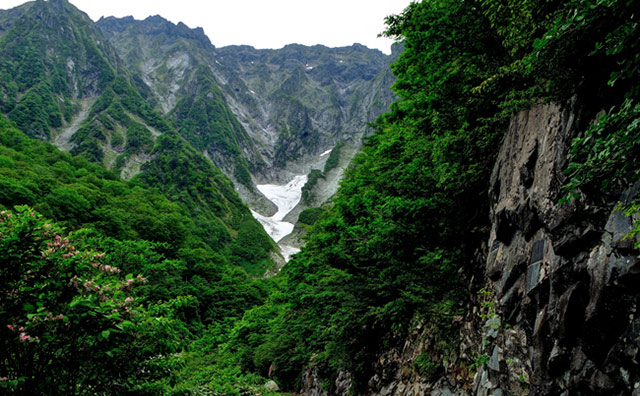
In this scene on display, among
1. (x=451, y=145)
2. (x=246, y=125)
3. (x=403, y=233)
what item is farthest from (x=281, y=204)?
(x=451, y=145)

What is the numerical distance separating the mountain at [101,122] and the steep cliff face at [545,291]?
6542 centimetres

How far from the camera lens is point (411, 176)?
8375mm

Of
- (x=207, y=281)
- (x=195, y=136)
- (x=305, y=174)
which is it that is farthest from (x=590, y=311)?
(x=305, y=174)

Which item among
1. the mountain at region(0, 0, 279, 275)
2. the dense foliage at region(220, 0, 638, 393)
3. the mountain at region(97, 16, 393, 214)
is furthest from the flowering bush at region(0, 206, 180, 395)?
the mountain at region(97, 16, 393, 214)

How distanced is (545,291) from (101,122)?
124 metres

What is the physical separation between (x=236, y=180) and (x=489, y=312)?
145 m

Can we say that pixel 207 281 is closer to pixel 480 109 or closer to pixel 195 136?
pixel 480 109

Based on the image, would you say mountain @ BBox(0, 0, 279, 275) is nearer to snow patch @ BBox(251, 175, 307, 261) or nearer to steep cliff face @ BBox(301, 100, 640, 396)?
snow patch @ BBox(251, 175, 307, 261)

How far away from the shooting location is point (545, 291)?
4.41 metres

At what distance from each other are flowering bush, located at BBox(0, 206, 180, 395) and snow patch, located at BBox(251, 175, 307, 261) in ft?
283

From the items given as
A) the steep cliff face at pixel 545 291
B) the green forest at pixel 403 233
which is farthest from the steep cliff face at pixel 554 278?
the green forest at pixel 403 233

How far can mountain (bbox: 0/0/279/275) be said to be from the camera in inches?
3302

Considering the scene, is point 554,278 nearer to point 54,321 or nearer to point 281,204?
point 54,321

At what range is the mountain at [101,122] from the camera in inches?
3302
